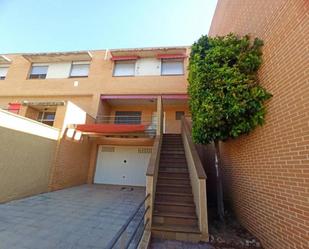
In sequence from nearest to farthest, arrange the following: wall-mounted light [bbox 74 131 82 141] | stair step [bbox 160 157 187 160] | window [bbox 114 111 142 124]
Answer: stair step [bbox 160 157 187 160] → wall-mounted light [bbox 74 131 82 141] → window [bbox 114 111 142 124]

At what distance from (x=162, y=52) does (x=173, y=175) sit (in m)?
A: 8.42

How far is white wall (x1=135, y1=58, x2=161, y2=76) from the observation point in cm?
1123

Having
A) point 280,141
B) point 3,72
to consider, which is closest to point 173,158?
point 280,141

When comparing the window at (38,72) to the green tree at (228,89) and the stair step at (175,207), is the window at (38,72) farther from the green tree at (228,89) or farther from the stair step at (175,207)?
the stair step at (175,207)

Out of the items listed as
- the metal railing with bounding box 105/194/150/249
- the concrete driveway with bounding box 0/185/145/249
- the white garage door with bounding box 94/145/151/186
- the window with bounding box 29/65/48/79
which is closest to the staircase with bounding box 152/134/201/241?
the metal railing with bounding box 105/194/150/249

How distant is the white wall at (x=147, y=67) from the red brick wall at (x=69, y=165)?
19.1ft

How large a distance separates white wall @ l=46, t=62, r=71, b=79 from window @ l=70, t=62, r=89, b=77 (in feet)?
0.92

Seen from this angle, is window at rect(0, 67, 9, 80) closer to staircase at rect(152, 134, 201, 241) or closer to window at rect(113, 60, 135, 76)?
window at rect(113, 60, 135, 76)

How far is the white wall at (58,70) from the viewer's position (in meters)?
11.6

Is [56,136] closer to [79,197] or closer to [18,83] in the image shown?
[79,197]

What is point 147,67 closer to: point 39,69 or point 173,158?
point 173,158

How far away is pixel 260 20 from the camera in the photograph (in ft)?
13.9

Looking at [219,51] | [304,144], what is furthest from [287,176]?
[219,51]

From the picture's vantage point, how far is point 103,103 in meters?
11.2
